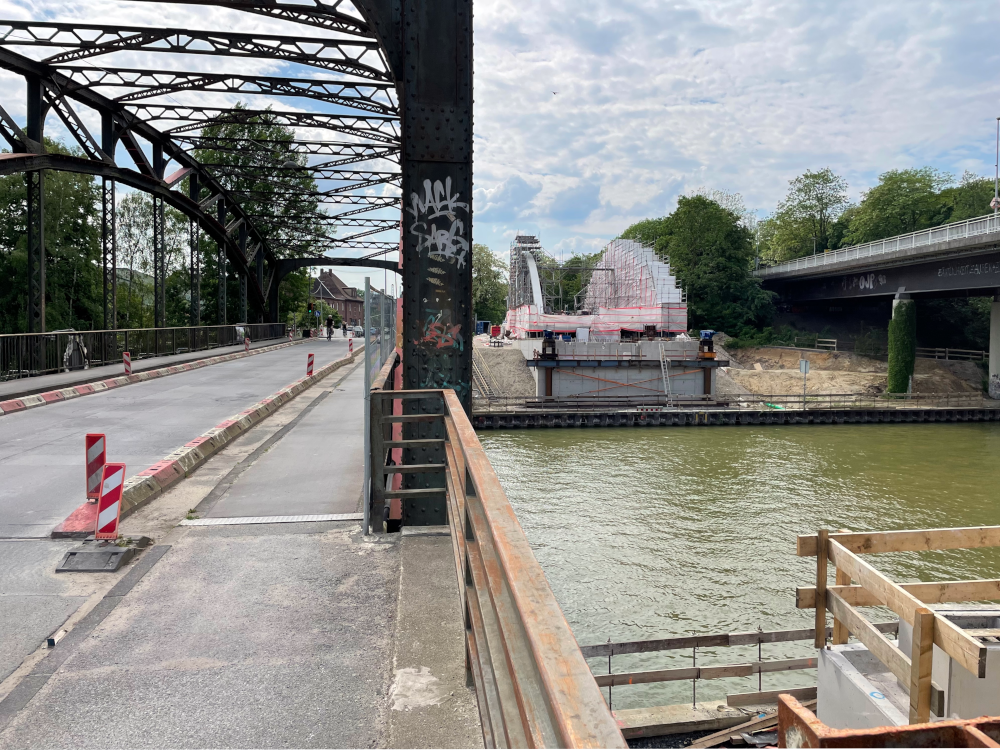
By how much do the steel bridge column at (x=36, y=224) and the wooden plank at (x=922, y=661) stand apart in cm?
2272

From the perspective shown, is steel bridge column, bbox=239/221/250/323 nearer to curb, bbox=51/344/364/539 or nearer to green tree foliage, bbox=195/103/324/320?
green tree foliage, bbox=195/103/324/320

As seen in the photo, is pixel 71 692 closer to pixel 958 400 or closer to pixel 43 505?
pixel 43 505

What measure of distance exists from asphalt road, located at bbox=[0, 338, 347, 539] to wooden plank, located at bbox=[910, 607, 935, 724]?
23.3ft

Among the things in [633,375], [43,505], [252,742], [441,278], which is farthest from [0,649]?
[633,375]

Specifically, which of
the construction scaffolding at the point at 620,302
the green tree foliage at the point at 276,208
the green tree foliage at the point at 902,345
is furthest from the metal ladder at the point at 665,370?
the green tree foliage at the point at 276,208

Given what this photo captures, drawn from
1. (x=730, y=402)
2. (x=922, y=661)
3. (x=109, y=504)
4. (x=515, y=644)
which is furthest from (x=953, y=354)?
(x=515, y=644)

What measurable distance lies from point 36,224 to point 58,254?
3294 cm

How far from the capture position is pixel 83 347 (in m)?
23.3

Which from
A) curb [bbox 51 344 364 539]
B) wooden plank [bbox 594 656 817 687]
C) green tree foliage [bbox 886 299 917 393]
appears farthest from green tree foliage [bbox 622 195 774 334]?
wooden plank [bbox 594 656 817 687]

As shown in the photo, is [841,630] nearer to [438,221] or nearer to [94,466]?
[438,221]

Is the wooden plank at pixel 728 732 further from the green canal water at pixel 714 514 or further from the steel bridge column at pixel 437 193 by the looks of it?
the steel bridge column at pixel 437 193

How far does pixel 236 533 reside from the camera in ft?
21.3

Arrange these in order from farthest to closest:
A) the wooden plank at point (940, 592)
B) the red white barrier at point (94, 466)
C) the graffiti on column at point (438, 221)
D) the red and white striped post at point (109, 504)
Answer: the red white barrier at point (94, 466) → the graffiti on column at point (438, 221) → the red and white striped post at point (109, 504) → the wooden plank at point (940, 592)

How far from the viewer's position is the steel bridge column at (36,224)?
20.7 m
